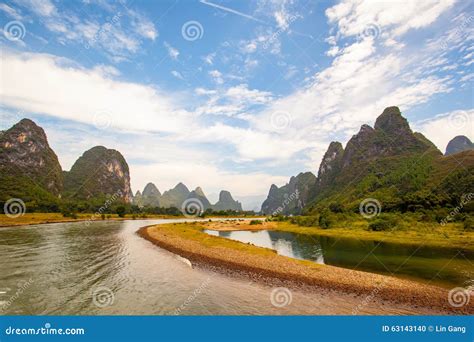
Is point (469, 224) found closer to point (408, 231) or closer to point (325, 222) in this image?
point (408, 231)

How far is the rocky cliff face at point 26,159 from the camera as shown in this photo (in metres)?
175

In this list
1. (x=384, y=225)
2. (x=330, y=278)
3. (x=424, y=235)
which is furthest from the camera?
(x=384, y=225)

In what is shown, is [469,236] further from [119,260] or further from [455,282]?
[119,260]

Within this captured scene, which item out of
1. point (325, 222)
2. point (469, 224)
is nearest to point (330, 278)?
point (469, 224)

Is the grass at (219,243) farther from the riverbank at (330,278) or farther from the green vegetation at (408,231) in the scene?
the green vegetation at (408,231)

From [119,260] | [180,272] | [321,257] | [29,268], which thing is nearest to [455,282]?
[321,257]

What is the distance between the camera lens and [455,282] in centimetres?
2742

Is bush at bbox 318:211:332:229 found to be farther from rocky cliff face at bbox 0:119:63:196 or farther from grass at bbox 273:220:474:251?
rocky cliff face at bbox 0:119:63:196

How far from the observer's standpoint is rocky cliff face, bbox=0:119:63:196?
175m

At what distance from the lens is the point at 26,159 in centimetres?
18662

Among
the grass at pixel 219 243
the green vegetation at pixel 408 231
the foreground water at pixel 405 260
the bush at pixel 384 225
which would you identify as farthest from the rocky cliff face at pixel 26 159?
the bush at pixel 384 225

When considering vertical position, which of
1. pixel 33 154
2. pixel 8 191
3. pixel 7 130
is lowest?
pixel 8 191

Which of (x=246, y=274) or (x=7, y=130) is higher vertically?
(x=7, y=130)

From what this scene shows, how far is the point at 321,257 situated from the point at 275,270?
13.3m
